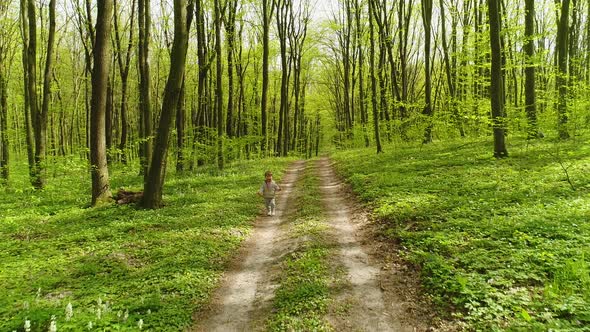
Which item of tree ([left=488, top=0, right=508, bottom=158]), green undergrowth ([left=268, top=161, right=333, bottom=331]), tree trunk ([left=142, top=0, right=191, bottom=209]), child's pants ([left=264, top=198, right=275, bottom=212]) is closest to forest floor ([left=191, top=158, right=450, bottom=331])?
green undergrowth ([left=268, top=161, right=333, bottom=331])

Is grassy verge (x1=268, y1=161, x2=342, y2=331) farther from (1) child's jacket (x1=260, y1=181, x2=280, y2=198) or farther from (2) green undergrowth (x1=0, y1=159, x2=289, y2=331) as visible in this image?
(1) child's jacket (x1=260, y1=181, x2=280, y2=198)

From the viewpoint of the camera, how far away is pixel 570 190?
957cm

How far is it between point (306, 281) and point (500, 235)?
3.92 metres

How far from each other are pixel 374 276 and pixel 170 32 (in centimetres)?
2482

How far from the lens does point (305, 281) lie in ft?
21.9

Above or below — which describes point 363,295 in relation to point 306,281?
below

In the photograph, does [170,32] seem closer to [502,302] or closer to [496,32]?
[496,32]

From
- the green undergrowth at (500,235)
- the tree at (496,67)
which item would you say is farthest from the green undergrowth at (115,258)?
the tree at (496,67)

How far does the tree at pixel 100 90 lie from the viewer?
11.5 meters

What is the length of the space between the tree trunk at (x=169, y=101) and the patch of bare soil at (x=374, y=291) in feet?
19.8

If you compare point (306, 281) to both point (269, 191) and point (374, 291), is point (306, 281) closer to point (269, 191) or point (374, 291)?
point (374, 291)

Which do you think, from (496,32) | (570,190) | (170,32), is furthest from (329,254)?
(170,32)

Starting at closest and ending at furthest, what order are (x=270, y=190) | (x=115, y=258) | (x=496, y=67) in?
1. (x=115, y=258)
2. (x=270, y=190)
3. (x=496, y=67)

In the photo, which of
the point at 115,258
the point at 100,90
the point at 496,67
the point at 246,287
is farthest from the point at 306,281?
the point at 496,67
